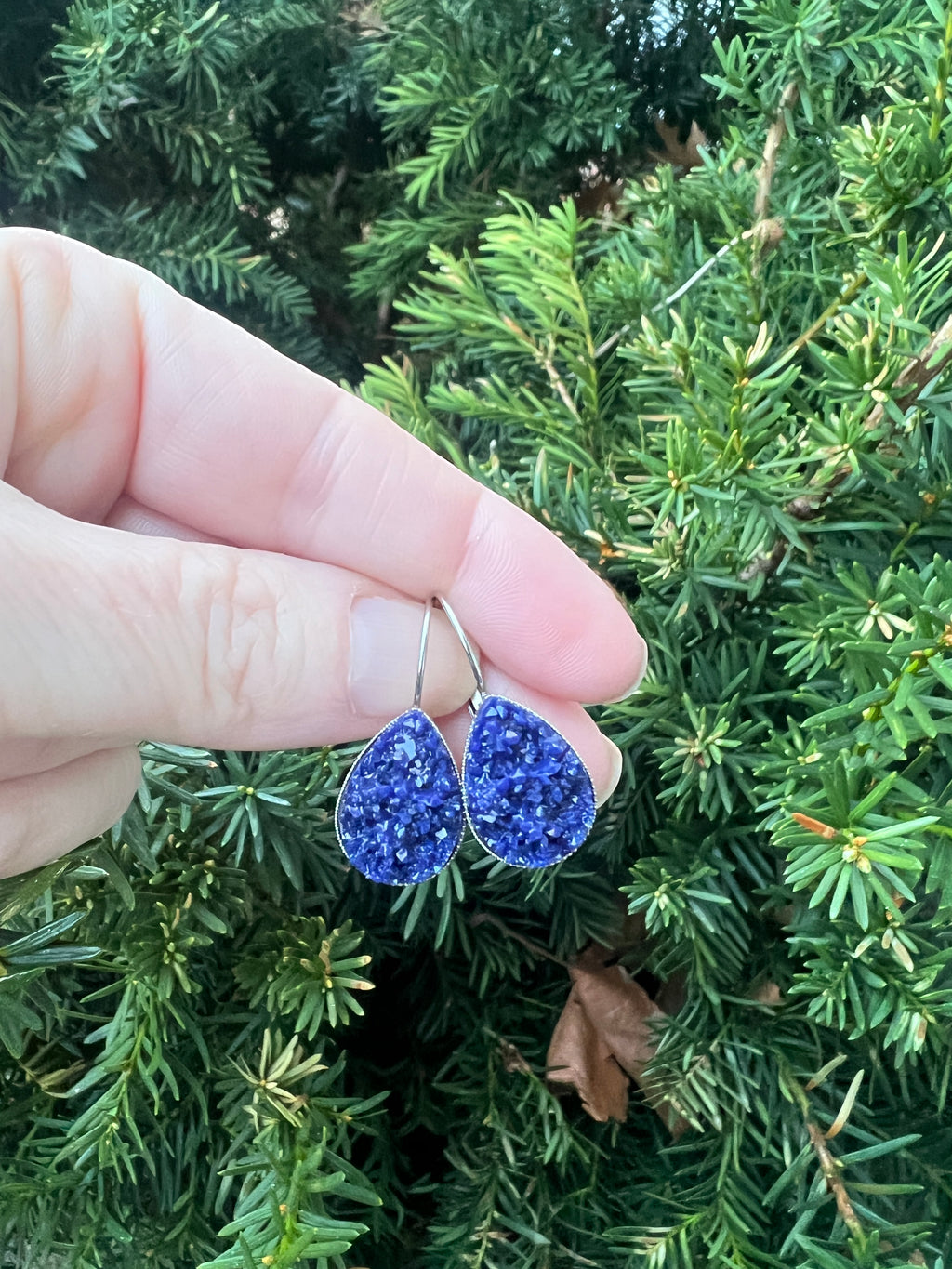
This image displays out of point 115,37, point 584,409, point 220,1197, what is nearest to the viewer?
point 220,1197

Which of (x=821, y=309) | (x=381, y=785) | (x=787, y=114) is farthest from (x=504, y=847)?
(x=787, y=114)

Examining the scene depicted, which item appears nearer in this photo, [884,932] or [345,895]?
[884,932]

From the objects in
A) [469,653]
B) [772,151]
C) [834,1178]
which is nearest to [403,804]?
[469,653]

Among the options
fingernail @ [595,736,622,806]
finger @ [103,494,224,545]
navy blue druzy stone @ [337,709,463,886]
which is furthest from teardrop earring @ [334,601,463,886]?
finger @ [103,494,224,545]

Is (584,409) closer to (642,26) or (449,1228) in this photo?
(642,26)

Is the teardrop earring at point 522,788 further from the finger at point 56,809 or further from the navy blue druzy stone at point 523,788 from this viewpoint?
the finger at point 56,809

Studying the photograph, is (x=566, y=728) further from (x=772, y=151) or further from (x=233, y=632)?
(x=772, y=151)

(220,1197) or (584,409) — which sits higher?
(584,409)
